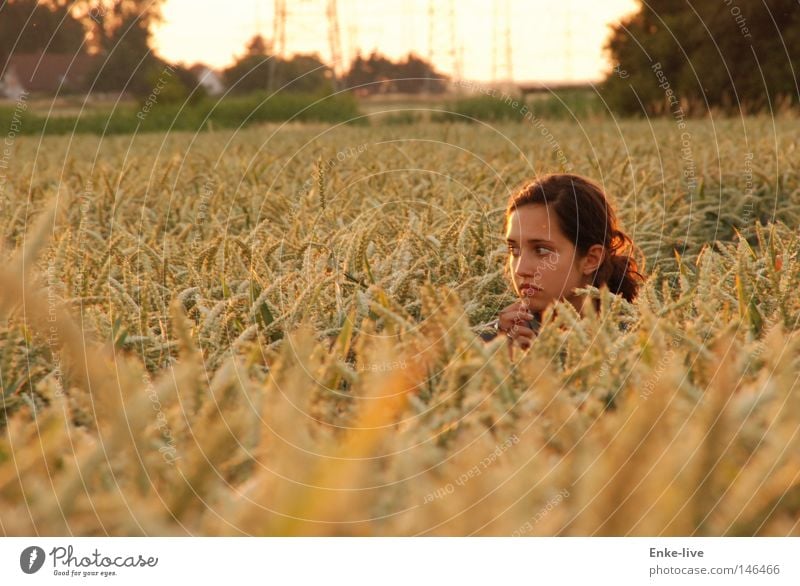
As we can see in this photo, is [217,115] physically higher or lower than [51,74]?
lower

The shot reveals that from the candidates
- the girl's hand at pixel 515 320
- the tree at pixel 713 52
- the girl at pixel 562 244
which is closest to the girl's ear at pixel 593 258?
the girl at pixel 562 244

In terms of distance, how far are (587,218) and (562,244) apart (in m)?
0.14

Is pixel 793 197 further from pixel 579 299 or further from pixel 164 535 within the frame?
pixel 164 535

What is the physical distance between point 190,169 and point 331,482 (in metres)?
3.32

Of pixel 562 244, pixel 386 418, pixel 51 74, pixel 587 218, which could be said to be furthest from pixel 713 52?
pixel 386 418

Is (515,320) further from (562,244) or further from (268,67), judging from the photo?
(268,67)

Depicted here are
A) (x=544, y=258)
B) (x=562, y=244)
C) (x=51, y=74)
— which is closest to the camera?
(x=544, y=258)

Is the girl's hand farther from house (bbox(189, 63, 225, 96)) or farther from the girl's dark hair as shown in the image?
house (bbox(189, 63, 225, 96))

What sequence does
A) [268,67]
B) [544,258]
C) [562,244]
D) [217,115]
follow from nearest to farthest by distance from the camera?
[544,258]
[562,244]
[268,67]
[217,115]

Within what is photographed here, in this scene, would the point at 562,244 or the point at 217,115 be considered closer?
the point at 562,244

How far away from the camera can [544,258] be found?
7.04 ft

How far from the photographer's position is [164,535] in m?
0.76

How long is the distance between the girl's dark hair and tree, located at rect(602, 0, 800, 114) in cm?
1063

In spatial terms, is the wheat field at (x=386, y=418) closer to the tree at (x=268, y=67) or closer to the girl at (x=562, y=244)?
the girl at (x=562, y=244)
